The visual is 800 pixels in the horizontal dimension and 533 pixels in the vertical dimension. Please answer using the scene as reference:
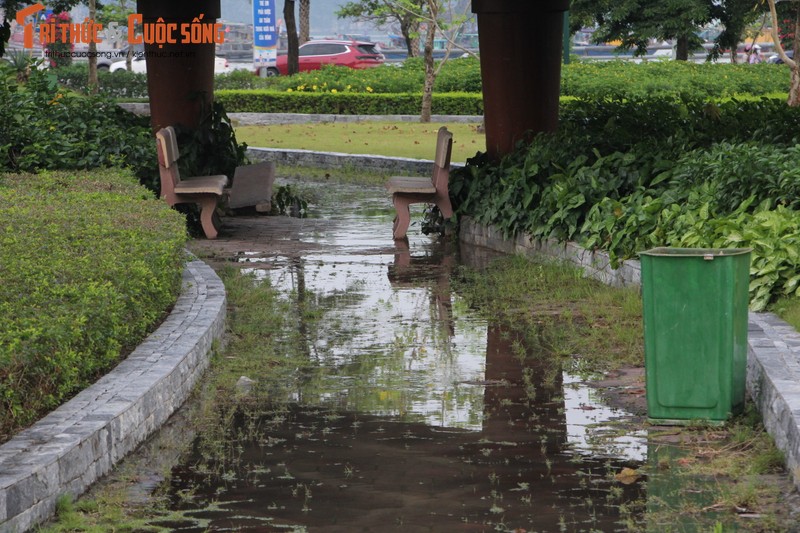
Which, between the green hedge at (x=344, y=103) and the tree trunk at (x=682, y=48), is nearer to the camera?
the green hedge at (x=344, y=103)

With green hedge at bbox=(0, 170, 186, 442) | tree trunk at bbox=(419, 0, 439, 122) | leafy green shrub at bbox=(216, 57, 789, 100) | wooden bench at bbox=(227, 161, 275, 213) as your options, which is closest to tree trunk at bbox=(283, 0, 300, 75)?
leafy green shrub at bbox=(216, 57, 789, 100)

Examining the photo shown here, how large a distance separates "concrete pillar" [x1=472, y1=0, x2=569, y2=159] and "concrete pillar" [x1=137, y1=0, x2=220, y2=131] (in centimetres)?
368

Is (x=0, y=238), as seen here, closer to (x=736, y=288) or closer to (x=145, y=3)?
(x=736, y=288)

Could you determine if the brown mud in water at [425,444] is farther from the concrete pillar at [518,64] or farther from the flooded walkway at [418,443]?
the concrete pillar at [518,64]

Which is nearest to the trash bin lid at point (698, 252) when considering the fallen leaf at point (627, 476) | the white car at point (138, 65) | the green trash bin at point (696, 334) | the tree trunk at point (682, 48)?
the green trash bin at point (696, 334)

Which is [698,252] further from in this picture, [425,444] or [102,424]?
[102,424]

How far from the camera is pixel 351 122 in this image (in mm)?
31641

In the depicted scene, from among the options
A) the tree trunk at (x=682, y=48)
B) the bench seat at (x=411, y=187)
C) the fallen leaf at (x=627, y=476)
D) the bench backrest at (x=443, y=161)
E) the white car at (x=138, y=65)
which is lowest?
the fallen leaf at (x=627, y=476)

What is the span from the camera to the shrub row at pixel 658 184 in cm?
895

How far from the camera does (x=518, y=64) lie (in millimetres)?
14453

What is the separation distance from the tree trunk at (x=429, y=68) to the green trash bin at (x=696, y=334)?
69.8 feet

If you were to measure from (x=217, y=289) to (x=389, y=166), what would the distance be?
39.6ft

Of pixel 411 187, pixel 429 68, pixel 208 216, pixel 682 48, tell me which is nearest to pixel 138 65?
pixel 682 48

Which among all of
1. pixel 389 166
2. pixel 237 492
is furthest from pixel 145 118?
pixel 237 492
